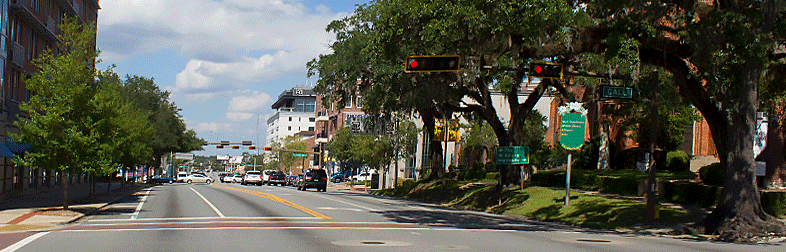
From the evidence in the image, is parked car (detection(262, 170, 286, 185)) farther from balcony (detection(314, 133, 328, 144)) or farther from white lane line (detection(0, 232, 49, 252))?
white lane line (detection(0, 232, 49, 252))

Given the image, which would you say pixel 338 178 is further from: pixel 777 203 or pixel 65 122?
pixel 777 203

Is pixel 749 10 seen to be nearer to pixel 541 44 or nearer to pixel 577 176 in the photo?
pixel 541 44

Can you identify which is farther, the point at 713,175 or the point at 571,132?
the point at 571,132

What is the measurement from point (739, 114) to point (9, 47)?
31.1 meters

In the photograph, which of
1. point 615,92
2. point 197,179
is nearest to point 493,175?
point 615,92

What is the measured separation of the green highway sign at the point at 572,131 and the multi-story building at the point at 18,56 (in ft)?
68.2

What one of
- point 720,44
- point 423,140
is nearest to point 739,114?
point 720,44

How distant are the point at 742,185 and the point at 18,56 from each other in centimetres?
3248

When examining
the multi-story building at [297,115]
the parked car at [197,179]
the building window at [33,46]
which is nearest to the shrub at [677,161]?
the building window at [33,46]

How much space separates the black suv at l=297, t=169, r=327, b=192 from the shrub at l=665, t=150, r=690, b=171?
1156 inches

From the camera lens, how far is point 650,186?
2003 centimetres

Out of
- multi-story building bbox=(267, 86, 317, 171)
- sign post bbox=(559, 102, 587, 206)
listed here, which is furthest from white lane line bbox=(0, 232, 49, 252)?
multi-story building bbox=(267, 86, 317, 171)

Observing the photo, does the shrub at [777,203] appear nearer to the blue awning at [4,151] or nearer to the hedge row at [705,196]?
the hedge row at [705,196]

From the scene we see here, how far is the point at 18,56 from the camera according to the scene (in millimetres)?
35031
